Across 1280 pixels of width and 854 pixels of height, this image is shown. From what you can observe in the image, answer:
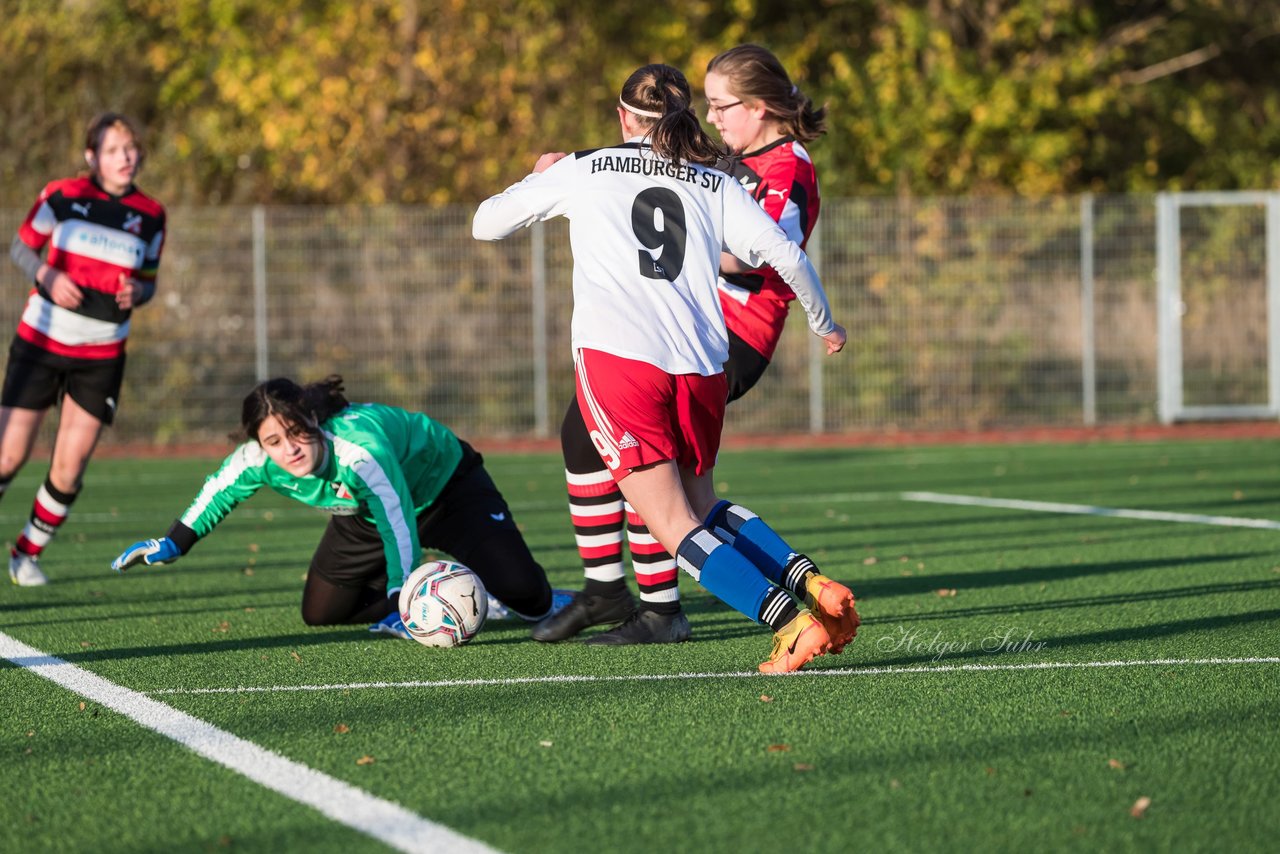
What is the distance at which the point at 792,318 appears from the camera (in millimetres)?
19234

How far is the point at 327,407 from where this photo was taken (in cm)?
589

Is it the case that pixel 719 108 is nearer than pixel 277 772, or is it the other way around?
pixel 277 772

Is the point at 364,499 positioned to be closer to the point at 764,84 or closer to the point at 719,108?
the point at 719,108

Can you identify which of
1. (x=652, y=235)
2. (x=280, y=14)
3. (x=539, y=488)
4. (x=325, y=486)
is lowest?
(x=539, y=488)

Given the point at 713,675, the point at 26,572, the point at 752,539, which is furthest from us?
the point at 26,572

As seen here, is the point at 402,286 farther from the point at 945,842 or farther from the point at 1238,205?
the point at 945,842

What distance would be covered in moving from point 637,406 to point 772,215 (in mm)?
1054

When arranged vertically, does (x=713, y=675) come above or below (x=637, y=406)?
below

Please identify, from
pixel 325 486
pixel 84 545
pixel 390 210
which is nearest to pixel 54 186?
pixel 84 545

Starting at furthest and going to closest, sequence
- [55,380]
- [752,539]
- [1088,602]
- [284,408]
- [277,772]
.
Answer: [55,380]
[1088,602]
[284,408]
[752,539]
[277,772]

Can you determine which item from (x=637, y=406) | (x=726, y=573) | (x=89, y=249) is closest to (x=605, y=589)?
(x=726, y=573)

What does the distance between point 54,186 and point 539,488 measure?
5.82 metres

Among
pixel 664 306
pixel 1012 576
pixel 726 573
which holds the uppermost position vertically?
pixel 664 306

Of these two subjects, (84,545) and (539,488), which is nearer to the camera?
(84,545)
